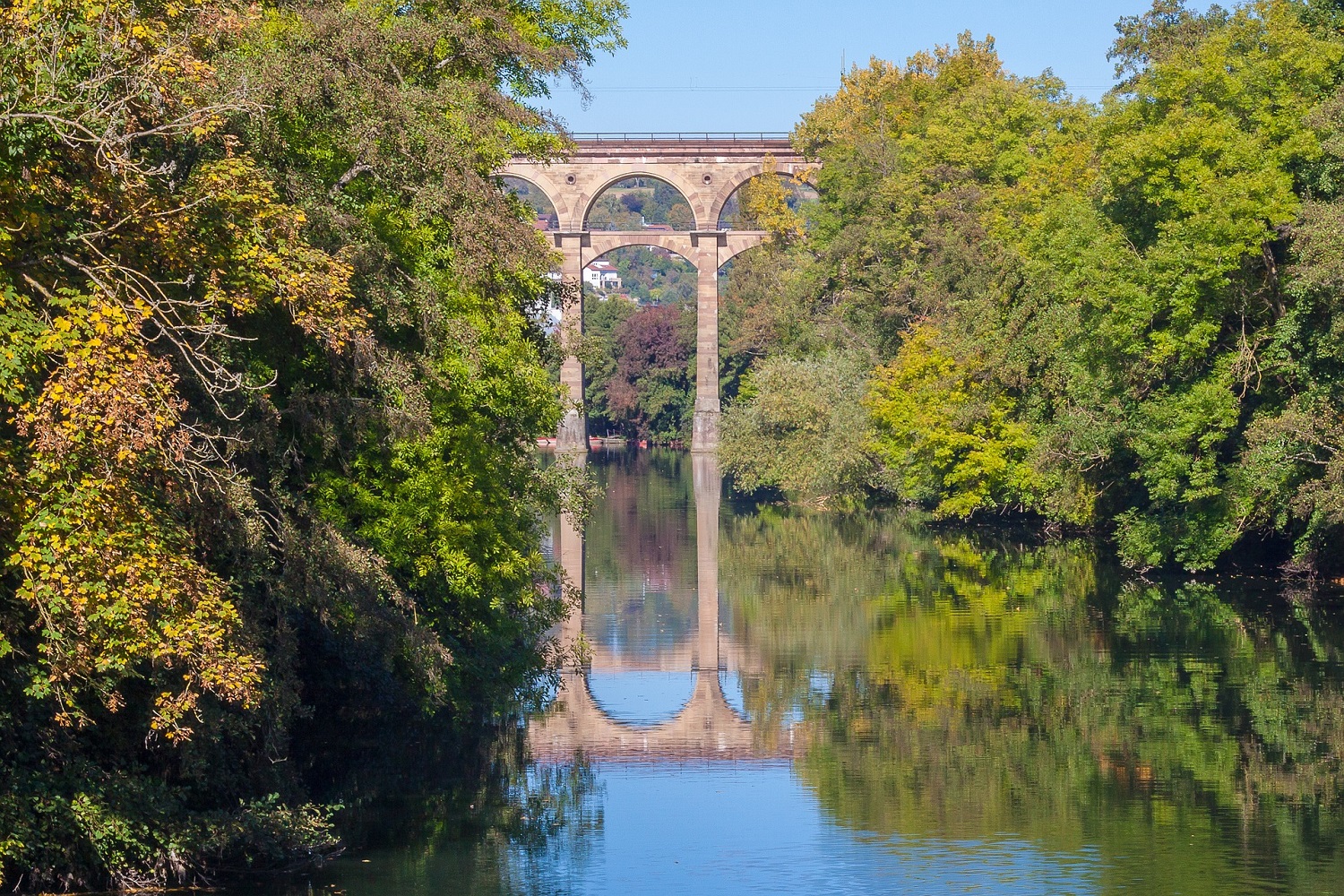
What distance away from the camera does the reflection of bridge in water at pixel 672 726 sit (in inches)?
693

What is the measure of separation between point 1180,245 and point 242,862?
760 inches

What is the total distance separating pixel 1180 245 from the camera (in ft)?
85.5

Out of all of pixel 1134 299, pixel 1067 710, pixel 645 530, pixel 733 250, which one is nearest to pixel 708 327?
pixel 733 250

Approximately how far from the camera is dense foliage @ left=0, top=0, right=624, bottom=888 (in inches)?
375

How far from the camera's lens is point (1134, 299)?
27234 mm

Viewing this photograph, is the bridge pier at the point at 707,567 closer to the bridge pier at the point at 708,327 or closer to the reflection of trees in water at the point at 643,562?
the reflection of trees in water at the point at 643,562

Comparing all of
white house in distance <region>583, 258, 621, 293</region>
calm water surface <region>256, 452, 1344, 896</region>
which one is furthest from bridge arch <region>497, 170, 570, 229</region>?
white house in distance <region>583, 258, 621, 293</region>

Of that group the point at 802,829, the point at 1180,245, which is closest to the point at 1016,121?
the point at 1180,245

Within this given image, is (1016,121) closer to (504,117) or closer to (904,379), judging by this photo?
(904,379)

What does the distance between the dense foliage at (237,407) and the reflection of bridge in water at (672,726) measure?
51.4 inches

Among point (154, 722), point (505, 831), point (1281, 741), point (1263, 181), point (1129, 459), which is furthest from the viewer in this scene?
point (1129, 459)

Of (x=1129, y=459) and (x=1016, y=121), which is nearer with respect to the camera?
(x=1129, y=459)

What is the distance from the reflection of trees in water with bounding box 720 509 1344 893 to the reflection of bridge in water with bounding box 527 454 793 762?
54cm

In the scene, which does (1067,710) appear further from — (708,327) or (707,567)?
(708,327)
